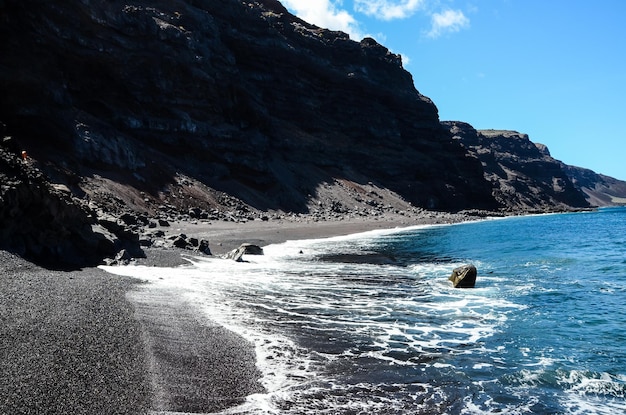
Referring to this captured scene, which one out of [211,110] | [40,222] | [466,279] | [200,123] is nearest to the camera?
[40,222]

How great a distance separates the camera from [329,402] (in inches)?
308

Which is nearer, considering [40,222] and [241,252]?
[40,222]

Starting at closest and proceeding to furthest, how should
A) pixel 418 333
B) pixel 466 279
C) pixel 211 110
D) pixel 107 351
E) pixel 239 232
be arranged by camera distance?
pixel 107 351, pixel 418 333, pixel 466 279, pixel 239 232, pixel 211 110

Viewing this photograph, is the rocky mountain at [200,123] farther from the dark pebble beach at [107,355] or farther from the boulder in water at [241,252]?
the dark pebble beach at [107,355]

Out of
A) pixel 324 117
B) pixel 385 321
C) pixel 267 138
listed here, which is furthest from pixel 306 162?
pixel 385 321

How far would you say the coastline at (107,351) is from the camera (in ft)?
22.0

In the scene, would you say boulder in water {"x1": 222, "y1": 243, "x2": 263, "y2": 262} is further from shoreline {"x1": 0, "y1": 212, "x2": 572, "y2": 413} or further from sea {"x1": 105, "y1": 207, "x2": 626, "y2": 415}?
shoreline {"x1": 0, "y1": 212, "x2": 572, "y2": 413}

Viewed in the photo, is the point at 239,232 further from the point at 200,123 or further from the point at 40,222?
the point at 200,123

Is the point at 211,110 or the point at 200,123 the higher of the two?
the point at 211,110

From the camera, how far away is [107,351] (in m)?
8.48

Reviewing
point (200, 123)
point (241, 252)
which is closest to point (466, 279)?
point (241, 252)

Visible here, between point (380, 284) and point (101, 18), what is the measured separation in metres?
66.2

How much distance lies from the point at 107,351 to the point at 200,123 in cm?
7038

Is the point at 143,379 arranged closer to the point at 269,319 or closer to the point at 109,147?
the point at 269,319
